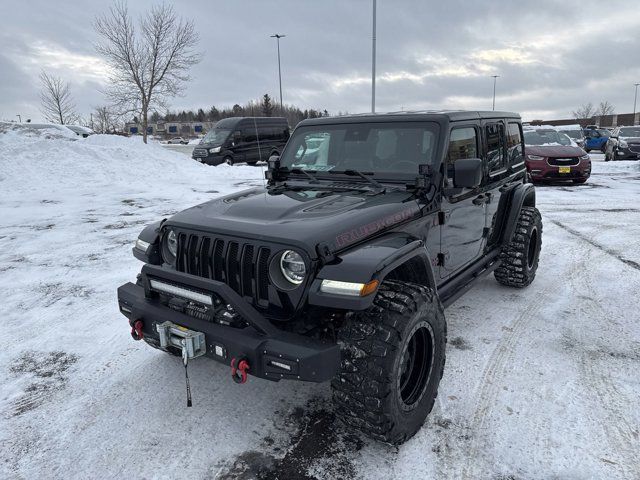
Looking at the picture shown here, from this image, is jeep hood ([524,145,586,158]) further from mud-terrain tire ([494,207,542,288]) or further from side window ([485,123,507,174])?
side window ([485,123,507,174])

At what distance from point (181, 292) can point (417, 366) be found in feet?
5.00

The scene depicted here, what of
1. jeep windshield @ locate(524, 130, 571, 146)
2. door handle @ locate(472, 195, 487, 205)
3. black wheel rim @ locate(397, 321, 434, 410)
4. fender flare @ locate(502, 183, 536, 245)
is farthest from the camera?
jeep windshield @ locate(524, 130, 571, 146)

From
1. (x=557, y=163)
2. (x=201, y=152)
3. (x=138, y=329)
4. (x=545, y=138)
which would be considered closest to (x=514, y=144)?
(x=138, y=329)

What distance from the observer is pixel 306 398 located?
10.6ft

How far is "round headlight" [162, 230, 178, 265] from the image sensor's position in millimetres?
3283

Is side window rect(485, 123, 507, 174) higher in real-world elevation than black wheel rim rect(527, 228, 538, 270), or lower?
higher

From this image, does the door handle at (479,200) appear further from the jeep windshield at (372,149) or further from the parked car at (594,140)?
the parked car at (594,140)

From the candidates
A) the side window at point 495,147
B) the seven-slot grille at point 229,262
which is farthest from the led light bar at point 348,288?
the side window at point 495,147

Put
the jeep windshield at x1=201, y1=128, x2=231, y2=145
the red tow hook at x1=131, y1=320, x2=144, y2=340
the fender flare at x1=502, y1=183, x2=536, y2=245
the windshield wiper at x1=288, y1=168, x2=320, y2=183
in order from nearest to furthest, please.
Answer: the red tow hook at x1=131, y1=320, x2=144, y2=340
the windshield wiper at x1=288, y1=168, x2=320, y2=183
the fender flare at x1=502, y1=183, x2=536, y2=245
the jeep windshield at x1=201, y1=128, x2=231, y2=145

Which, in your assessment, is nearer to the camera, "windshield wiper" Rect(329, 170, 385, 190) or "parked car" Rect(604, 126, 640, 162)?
"windshield wiper" Rect(329, 170, 385, 190)

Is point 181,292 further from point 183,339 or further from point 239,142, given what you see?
point 239,142

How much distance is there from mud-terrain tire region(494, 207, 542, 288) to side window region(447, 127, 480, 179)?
4.26ft

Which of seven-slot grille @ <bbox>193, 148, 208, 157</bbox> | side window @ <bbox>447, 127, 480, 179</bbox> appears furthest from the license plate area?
seven-slot grille @ <bbox>193, 148, 208, 157</bbox>

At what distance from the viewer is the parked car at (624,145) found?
20594 millimetres
